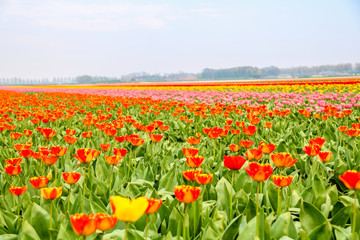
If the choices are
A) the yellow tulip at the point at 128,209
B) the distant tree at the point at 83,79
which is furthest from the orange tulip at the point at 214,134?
the distant tree at the point at 83,79

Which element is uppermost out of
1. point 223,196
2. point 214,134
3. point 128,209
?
point 128,209

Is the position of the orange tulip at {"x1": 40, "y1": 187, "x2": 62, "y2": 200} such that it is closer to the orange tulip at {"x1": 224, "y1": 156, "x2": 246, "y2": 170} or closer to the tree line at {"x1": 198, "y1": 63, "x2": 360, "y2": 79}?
the orange tulip at {"x1": 224, "y1": 156, "x2": 246, "y2": 170}

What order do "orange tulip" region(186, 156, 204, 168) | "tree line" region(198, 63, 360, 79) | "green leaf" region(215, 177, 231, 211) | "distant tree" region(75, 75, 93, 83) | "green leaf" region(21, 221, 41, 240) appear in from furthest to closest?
"distant tree" region(75, 75, 93, 83) < "tree line" region(198, 63, 360, 79) < "green leaf" region(215, 177, 231, 211) < "orange tulip" region(186, 156, 204, 168) < "green leaf" region(21, 221, 41, 240)

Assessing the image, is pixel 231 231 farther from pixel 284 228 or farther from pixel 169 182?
pixel 169 182

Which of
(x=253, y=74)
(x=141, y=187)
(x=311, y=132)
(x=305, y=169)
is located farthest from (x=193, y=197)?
(x=253, y=74)

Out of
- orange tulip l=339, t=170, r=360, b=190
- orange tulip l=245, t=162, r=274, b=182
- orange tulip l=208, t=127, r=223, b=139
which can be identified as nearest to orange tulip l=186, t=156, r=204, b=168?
orange tulip l=245, t=162, r=274, b=182

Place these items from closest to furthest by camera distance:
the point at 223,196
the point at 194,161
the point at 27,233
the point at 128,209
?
the point at 128,209 → the point at 27,233 → the point at 194,161 → the point at 223,196

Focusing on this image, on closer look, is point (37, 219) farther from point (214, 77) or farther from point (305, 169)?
point (214, 77)

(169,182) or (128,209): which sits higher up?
(128,209)

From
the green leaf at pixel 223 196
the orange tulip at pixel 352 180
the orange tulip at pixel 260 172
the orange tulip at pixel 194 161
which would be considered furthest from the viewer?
the green leaf at pixel 223 196

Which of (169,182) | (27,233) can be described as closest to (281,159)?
(169,182)

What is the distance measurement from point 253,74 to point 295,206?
110 m

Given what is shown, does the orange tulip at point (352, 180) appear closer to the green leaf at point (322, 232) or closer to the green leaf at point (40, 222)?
the green leaf at point (322, 232)

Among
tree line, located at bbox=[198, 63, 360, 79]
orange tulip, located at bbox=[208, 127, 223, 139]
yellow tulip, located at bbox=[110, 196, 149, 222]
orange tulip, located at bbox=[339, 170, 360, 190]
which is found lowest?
orange tulip, located at bbox=[208, 127, 223, 139]
